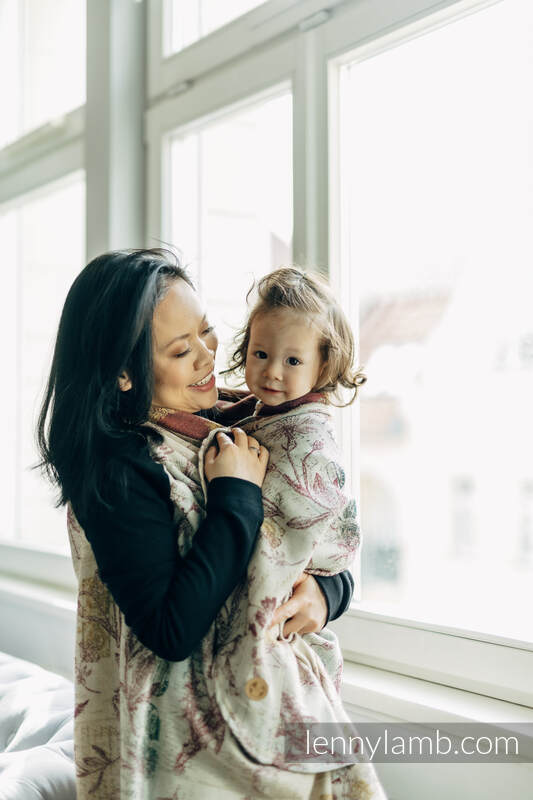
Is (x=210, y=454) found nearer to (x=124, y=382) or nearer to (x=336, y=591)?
(x=124, y=382)

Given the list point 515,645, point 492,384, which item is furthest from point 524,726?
point 492,384

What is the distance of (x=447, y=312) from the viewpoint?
1.39 m

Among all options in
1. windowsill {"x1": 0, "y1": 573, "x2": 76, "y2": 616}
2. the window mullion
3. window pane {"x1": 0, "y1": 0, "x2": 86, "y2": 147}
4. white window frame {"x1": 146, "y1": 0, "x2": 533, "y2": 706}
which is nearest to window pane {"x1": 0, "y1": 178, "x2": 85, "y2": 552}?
windowsill {"x1": 0, "y1": 573, "x2": 76, "y2": 616}

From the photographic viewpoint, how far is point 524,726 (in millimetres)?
1146

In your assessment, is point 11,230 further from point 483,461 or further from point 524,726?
point 524,726

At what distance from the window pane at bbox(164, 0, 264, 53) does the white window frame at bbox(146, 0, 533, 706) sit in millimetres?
85

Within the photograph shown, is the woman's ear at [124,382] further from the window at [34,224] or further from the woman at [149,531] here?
the window at [34,224]

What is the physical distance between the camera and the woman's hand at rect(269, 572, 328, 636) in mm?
996

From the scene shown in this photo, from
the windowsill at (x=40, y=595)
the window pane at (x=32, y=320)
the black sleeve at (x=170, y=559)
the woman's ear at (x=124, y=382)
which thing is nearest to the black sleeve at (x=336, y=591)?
the black sleeve at (x=170, y=559)

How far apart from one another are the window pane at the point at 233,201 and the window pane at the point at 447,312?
0.70 ft

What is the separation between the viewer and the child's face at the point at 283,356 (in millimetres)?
1063

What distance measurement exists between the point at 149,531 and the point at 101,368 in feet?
0.78

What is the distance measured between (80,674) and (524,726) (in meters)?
0.67

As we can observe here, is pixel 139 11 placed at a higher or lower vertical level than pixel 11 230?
higher
